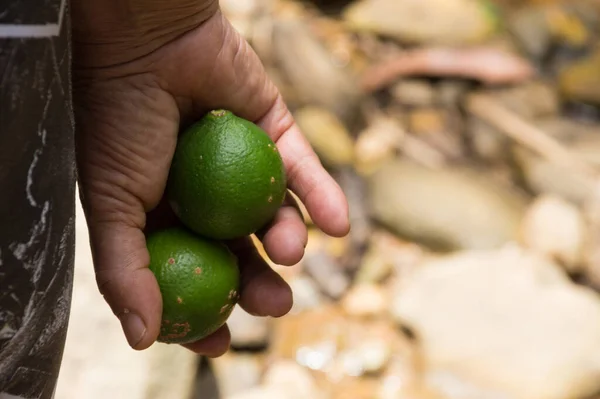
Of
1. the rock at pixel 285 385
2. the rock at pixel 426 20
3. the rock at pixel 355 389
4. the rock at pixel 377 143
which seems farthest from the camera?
the rock at pixel 426 20

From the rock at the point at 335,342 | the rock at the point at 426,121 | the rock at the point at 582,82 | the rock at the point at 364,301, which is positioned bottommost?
the rock at the point at 335,342

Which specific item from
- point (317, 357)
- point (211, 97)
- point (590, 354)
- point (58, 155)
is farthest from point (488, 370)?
point (58, 155)

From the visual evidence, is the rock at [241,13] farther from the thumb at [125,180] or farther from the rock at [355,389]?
the thumb at [125,180]

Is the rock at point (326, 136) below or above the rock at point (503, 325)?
above

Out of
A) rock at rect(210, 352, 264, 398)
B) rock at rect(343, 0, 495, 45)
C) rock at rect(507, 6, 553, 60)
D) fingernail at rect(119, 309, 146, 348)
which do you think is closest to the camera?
fingernail at rect(119, 309, 146, 348)

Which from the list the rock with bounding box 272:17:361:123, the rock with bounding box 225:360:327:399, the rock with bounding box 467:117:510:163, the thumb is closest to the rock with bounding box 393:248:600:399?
the rock with bounding box 225:360:327:399

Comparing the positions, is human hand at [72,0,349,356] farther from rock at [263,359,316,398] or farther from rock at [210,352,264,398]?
rock at [263,359,316,398]

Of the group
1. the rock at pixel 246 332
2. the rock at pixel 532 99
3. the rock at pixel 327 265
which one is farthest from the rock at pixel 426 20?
the rock at pixel 246 332
